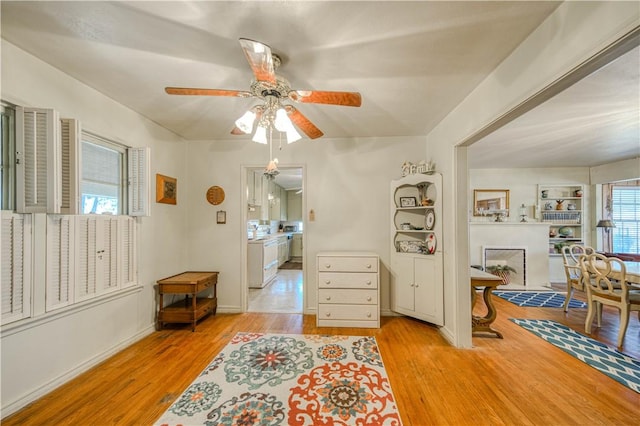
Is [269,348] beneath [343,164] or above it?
beneath

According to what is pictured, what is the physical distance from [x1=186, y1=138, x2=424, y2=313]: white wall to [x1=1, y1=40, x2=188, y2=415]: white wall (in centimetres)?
33

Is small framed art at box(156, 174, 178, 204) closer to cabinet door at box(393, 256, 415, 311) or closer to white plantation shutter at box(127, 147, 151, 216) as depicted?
white plantation shutter at box(127, 147, 151, 216)

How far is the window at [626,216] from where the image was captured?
5004 mm

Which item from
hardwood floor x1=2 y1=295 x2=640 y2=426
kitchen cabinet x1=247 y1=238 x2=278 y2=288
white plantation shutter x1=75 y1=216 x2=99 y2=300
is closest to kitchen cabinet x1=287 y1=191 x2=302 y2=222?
kitchen cabinet x1=247 y1=238 x2=278 y2=288

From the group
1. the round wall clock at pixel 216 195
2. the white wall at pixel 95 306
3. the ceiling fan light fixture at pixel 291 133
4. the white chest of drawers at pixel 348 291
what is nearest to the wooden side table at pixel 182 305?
the white wall at pixel 95 306

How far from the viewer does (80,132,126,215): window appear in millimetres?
2125

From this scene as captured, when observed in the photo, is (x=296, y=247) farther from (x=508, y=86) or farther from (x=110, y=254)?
(x=508, y=86)

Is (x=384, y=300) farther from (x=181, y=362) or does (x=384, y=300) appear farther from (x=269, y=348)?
(x=181, y=362)

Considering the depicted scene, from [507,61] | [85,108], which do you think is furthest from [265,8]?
[85,108]

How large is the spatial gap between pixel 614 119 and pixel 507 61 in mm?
2207

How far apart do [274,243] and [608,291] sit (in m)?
5.32

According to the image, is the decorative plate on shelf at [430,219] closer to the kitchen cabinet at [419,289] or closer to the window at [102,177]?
the kitchen cabinet at [419,289]

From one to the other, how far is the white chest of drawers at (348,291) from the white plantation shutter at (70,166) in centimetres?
231

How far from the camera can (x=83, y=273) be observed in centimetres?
202
